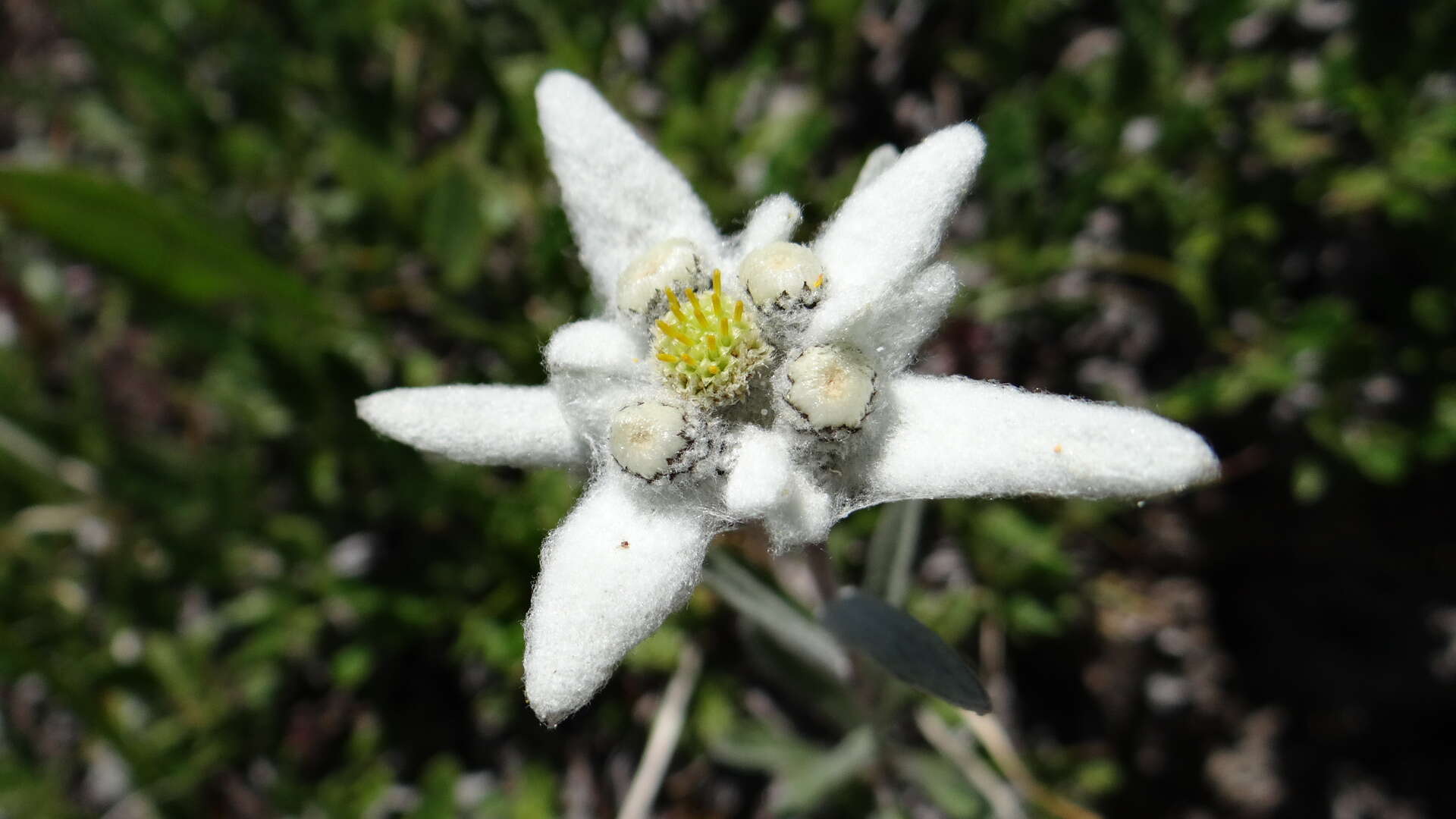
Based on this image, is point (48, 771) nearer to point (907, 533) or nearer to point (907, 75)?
point (907, 533)

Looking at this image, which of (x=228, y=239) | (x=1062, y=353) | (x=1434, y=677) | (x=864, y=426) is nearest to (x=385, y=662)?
(x=228, y=239)

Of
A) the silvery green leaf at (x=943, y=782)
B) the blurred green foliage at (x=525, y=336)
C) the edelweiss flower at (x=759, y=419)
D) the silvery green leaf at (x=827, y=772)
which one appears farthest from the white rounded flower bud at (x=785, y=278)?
the silvery green leaf at (x=943, y=782)

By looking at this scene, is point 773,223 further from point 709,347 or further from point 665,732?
point 665,732

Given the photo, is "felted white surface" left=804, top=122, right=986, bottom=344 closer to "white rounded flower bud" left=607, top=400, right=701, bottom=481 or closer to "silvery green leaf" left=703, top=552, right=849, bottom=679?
"white rounded flower bud" left=607, top=400, right=701, bottom=481


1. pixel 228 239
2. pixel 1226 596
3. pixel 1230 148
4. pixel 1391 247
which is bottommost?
pixel 1226 596

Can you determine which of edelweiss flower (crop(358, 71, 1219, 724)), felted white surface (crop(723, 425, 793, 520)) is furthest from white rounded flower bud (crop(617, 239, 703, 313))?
felted white surface (crop(723, 425, 793, 520))

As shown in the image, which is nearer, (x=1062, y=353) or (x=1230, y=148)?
(x=1230, y=148)

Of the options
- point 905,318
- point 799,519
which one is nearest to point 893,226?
point 905,318

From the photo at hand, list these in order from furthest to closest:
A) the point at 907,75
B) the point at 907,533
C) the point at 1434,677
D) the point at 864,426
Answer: the point at 907,75, the point at 1434,677, the point at 907,533, the point at 864,426
